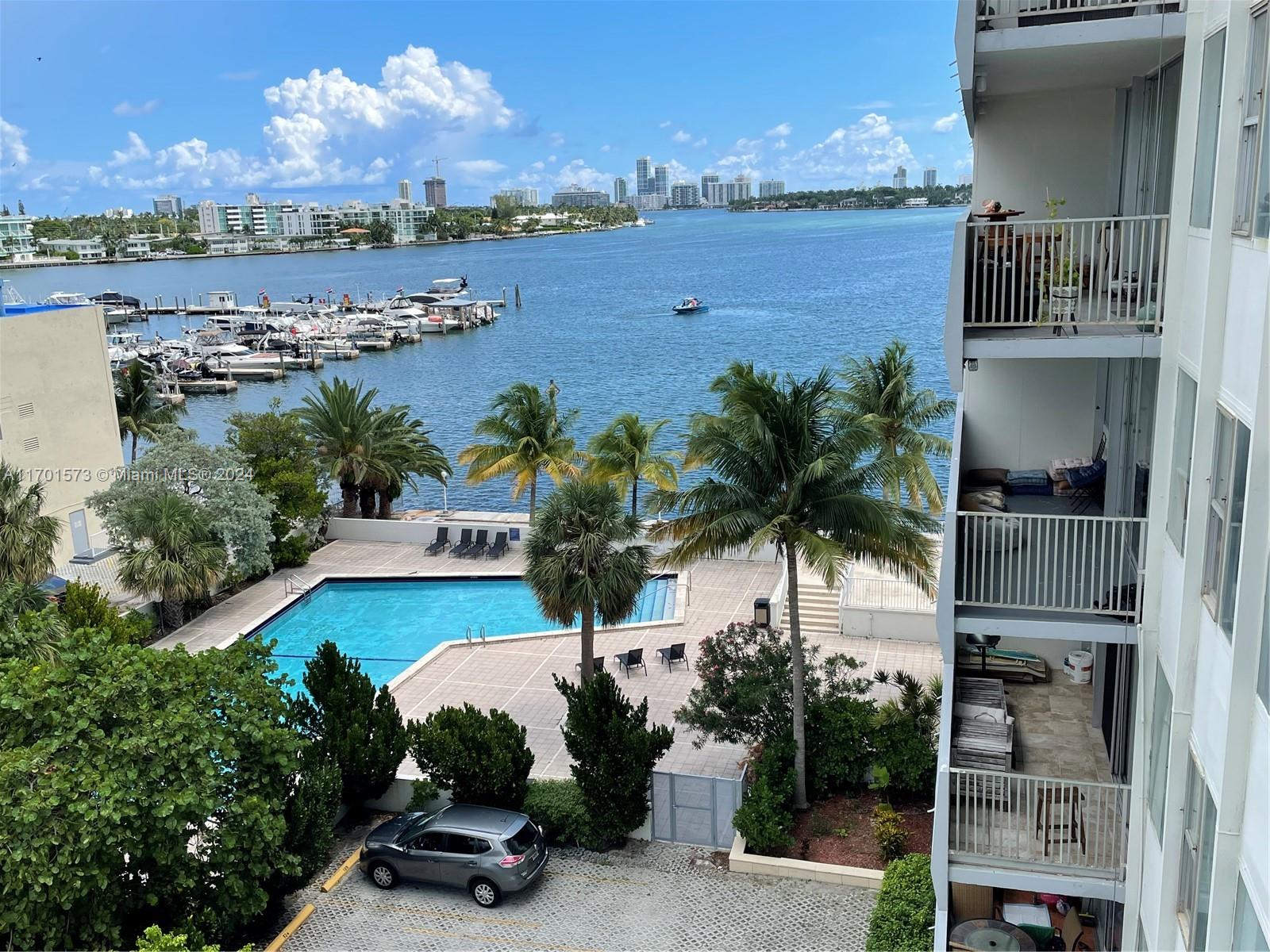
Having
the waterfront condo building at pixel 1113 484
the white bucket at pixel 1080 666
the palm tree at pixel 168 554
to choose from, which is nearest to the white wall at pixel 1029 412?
the waterfront condo building at pixel 1113 484

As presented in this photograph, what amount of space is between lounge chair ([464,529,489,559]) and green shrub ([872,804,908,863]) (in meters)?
17.8

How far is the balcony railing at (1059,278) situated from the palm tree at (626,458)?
62.2 ft

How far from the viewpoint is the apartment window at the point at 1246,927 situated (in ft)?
17.8

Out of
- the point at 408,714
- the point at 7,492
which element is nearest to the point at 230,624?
the point at 7,492

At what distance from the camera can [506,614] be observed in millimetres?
28891

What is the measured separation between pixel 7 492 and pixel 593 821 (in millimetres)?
16491

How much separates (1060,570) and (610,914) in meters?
8.35

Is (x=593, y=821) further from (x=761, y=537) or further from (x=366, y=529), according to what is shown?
(x=366, y=529)

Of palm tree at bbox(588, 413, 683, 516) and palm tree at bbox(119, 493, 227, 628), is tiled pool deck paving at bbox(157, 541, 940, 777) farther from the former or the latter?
palm tree at bbox(588, 413, 683, 516)

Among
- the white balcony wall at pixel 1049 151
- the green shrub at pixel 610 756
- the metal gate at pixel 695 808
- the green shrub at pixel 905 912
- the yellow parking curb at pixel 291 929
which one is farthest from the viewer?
the metal gate at pixel 695 808

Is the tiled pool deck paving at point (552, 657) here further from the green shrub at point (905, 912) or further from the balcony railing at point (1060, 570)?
the balcony railing at point (1060, 570)

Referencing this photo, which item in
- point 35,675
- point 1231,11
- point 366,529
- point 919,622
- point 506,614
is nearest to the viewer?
point 1231,11

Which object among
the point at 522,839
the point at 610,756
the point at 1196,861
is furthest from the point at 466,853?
the point at 1196,861

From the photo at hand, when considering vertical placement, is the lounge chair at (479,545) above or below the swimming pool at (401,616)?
above
